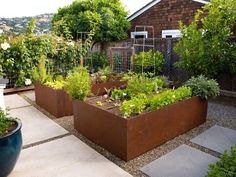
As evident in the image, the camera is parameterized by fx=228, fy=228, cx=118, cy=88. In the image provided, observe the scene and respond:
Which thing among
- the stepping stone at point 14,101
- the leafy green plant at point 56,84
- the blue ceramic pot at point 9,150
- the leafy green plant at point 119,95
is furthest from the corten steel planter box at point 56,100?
the blue ceramic pot at point 9,150

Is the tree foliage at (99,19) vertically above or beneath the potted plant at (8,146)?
above

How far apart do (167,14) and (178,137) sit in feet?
22.9

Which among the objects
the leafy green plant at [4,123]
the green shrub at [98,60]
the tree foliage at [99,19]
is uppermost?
the tree foliage at [99,19]

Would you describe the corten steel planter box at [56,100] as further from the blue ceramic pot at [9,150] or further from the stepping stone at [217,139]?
the stepping stone at [217,139]

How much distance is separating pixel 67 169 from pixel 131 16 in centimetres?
955

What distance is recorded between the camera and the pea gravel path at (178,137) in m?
2.89

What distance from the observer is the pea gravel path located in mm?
2893

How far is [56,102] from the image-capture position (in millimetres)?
4586

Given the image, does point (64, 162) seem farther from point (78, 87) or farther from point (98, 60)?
point (98, 60)

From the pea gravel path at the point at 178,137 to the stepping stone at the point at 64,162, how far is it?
12 centimetres

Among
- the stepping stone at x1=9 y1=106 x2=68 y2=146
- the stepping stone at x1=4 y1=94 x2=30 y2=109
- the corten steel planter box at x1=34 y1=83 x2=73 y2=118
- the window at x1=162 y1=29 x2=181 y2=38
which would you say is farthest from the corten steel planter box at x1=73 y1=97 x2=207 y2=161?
the window at x1=162 y1=29 x2=181 y2=38

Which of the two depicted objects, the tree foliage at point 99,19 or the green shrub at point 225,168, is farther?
the tree foliage at point 99,19

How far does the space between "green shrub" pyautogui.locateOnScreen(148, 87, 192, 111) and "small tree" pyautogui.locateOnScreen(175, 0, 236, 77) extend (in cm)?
171

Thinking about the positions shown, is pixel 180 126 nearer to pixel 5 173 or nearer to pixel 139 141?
pixel 139 141
